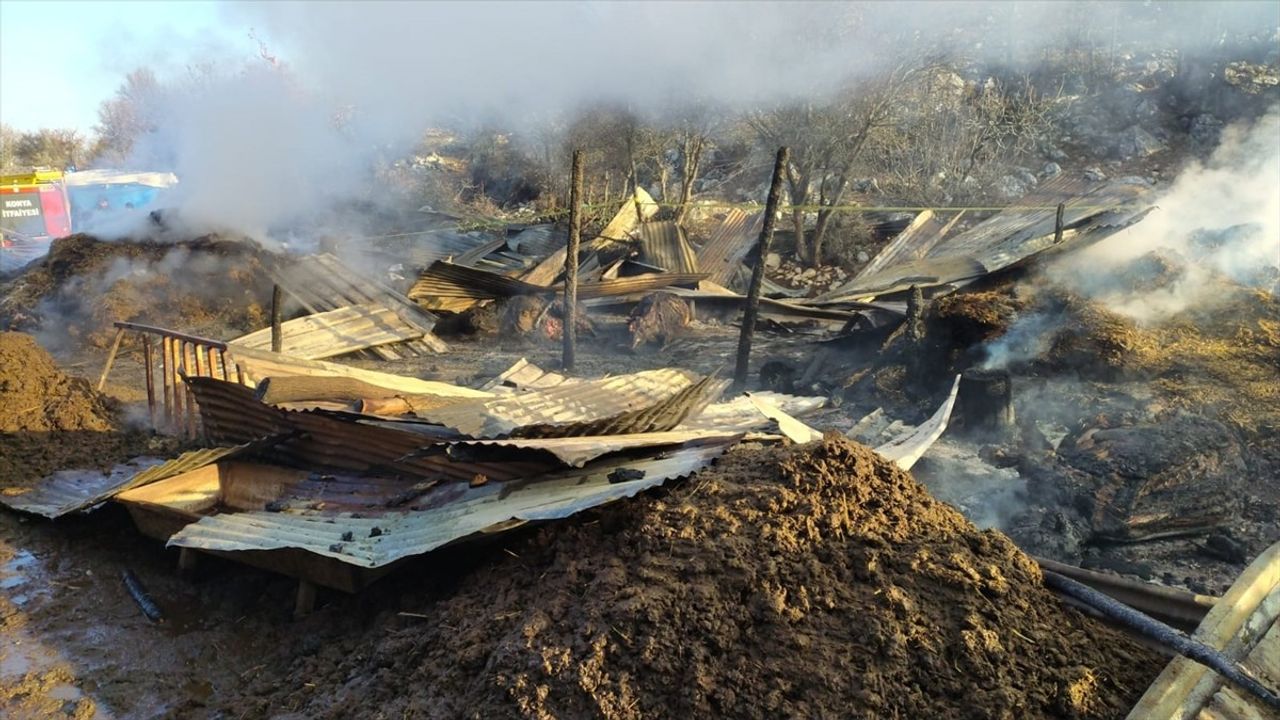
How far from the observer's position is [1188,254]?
382 inches

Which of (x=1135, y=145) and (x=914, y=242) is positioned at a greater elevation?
(x=1135, y=145)

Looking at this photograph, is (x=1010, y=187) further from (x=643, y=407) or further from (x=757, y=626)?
(x=757, y=626)

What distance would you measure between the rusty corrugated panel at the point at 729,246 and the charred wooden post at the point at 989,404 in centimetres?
771

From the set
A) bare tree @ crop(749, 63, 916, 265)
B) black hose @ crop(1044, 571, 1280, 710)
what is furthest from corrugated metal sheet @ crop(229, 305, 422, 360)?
black hose @ crop(1044, 571, 1280, 710)

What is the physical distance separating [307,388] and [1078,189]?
15965 millimetres

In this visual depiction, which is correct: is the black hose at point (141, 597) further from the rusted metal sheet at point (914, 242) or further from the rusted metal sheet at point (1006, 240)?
the rusted metal sheet at point (914, 242)

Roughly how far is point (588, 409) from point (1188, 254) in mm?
8273

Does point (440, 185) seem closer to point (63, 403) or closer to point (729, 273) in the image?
point (729, 273)

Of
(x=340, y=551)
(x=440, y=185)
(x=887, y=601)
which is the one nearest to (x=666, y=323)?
(x=340, y=551)

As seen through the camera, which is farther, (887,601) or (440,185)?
(440,185)

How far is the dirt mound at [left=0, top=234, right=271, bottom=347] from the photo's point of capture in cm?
1089

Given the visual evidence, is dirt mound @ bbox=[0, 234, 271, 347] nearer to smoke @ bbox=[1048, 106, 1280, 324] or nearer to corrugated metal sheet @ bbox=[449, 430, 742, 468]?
corrugated metal sheet @ bbox=[449, 430, 742, 468]

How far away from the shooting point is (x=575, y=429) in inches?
174

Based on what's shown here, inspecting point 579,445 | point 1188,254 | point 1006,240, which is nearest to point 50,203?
point 579,445
